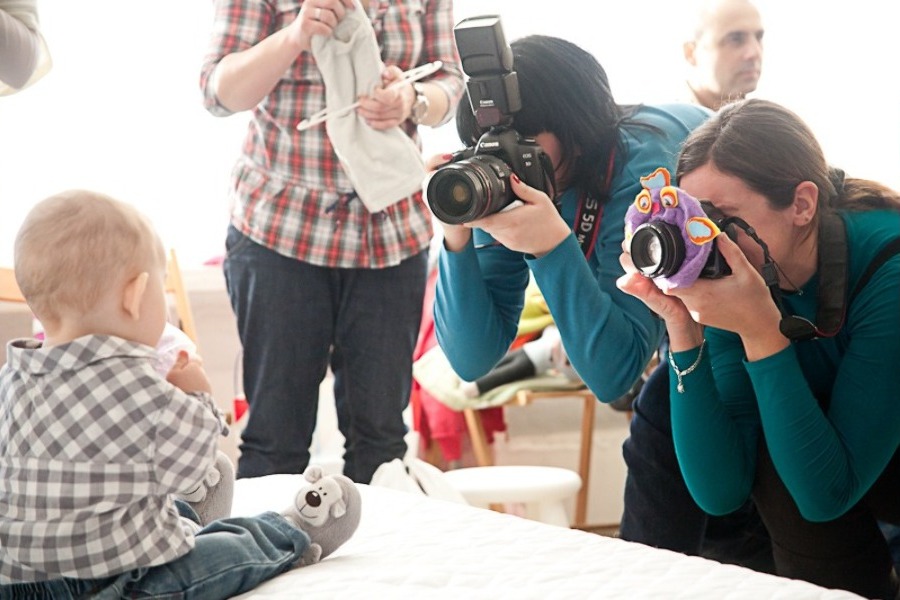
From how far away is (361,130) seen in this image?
5.86 ft

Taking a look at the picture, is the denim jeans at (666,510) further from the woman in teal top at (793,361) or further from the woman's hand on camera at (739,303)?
the woman's hand on camera at (739,303)

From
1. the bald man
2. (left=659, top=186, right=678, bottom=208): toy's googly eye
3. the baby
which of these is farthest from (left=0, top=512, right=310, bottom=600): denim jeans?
the bald man

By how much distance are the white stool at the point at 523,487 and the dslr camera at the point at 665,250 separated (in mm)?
1098

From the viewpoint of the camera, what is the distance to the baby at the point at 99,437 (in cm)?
107

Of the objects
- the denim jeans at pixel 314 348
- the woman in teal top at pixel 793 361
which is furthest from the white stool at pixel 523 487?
the woman in teal top at pixel 793 361

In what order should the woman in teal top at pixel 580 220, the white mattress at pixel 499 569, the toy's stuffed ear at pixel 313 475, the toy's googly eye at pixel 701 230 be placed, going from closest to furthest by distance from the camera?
the white mattress at pixel 499 569 → the toy's googly eye at pixel 701 230 → the toy's stuffed ear at pixel 313 475 → the woman in teal top at pixel 580 220

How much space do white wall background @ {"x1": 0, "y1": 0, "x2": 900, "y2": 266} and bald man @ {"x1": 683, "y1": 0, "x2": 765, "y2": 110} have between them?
15 cm

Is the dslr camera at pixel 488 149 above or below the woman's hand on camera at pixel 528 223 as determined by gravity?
above

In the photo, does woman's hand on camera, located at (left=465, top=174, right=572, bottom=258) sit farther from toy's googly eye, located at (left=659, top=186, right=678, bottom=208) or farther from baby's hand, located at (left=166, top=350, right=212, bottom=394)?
baby's hand, located at (left=166, top=350, right=212, bottom=394)

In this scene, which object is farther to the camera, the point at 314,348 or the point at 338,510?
the point at 314,348

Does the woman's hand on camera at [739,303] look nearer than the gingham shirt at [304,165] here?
Yes

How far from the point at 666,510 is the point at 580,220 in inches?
15.4

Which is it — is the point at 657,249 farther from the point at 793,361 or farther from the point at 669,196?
the point at 793,361

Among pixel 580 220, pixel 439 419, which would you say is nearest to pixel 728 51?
pixel 580 220
